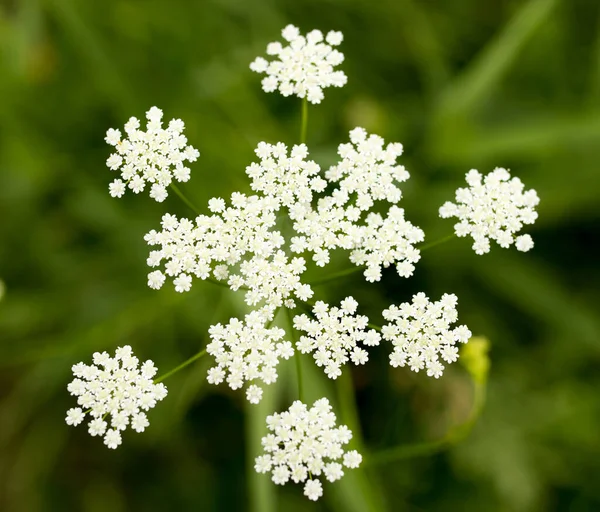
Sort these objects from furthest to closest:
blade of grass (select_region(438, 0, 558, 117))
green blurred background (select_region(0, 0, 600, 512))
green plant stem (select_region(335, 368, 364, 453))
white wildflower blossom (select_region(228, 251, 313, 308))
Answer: green blurred background (select_region(0, 0, 600, 512)), blade of grass (select_region(438, 0, 558, 117)), green plant stem (select_region(335, 368, 364, 453)), white wildflower blossom (select_region(228, 251, 313, 308))

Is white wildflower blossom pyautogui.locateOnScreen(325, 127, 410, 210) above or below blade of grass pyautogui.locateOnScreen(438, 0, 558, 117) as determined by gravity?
below

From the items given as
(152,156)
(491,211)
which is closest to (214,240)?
(152,156)

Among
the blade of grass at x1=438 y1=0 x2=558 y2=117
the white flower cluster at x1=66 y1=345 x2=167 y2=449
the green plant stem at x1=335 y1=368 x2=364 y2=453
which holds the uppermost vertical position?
the blade of grass at x1=438 y1=0 x2=558 y2=117

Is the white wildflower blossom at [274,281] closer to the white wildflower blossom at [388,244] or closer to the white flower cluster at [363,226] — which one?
the white flower cluster at [363,226]

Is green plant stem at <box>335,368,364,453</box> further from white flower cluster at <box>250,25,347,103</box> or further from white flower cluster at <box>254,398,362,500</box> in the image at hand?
white flower cluster at <box>250,25,347,103</box>

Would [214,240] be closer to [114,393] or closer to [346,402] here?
[114,393]

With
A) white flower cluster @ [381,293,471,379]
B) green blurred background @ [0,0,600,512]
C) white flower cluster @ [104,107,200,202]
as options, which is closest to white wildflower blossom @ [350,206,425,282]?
white flower cluster @ [381,293,471,379]

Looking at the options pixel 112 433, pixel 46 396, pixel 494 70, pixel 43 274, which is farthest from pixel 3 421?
pixel 494 70

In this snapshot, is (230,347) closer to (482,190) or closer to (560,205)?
(482,190)
